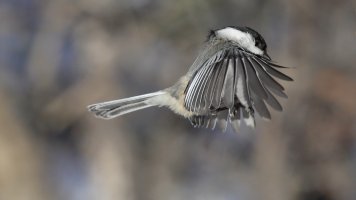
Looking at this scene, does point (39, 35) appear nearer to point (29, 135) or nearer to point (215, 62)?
point (29, 135)

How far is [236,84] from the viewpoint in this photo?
4.89ft

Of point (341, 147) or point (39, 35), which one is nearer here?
point (341, 147)

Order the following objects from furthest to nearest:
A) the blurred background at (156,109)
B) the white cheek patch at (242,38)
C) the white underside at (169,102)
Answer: the blurred background at (156,109)
the white underside at (169,102)
the white cheek patch at (242,38)

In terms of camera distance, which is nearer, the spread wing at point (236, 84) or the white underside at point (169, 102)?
the spread wing at point (236, 84)

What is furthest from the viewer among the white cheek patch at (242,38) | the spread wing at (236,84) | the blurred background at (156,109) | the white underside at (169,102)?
the blurred background at (156,109)

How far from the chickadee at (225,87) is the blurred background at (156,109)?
Answer: 1454mm

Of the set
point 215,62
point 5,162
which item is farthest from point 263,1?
point 215,62

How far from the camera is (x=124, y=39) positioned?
3506 millimetres

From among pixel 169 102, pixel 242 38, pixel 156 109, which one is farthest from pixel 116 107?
pixel 156 109

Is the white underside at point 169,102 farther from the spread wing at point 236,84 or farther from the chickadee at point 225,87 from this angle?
the spread wing at point 236,84

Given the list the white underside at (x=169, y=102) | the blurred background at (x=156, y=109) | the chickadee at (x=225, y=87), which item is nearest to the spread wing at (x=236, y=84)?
the chickadee at (x=225, y=87)

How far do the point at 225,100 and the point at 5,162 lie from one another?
6.70 feet

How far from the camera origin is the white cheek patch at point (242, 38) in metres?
1.68

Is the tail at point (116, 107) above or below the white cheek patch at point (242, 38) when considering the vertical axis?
below
